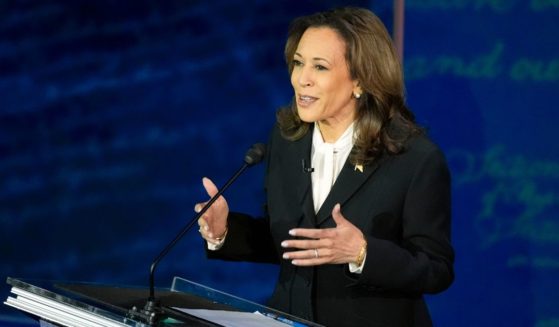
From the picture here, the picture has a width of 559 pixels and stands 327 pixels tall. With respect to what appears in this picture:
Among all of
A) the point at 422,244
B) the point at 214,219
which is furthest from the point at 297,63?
the point at 422,244

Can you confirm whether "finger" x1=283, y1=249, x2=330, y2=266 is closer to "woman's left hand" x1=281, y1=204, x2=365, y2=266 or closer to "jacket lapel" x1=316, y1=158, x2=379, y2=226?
"woman's left hand" x1=281, y1=204, x2=365, y2=266

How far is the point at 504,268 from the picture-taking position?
3.61m

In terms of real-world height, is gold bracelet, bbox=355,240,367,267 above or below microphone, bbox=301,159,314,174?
below

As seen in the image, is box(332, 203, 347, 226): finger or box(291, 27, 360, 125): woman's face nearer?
box(332, 203, 347, 226): finger

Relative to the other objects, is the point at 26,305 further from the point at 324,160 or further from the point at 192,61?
the point at 192,61

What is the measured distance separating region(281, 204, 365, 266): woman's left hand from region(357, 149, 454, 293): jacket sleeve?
10cm

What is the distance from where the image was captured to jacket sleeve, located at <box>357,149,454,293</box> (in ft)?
7.39

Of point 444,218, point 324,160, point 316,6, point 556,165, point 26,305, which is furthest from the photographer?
point 316,6

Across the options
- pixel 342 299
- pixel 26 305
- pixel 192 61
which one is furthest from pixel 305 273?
pixel 192 61

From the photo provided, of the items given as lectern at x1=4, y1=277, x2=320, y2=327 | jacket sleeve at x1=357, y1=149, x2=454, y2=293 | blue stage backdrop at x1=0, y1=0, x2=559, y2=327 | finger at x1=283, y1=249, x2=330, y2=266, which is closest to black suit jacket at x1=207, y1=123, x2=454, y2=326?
jacket sleeve at x1=357, y1=149, x2=454, y2=293

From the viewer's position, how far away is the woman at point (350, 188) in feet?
7.86

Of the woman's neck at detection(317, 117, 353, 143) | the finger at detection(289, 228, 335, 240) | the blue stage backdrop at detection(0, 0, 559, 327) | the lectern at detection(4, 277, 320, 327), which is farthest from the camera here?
the blue stage backdrop at detection(0, 0, 559, 327)

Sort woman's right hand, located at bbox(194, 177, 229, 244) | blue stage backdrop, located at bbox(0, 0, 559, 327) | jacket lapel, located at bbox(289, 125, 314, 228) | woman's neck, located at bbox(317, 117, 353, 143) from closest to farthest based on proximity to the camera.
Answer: woman's right hand, located at bbox(194, 177, 229, 244)
jacket lapel, located at bbox(289, 125, 314, 228)
woman's neck, located at bbox(317, 117, 353, 143)
blue stage backdrop, located at bbox(0, 0, 559, 327)

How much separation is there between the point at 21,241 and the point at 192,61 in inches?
44.3
